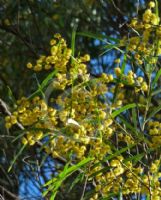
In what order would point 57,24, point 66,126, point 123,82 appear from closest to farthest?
point 66,126 → point 123,82 → point 57,24

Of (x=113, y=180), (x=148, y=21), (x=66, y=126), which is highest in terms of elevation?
(x=148, y=21)

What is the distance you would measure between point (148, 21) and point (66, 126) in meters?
0.32

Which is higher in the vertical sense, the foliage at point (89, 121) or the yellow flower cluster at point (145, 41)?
the yellow flower cluster at point (145, 41)

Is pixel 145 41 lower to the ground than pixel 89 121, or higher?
higher

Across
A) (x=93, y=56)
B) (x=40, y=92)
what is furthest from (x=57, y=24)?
(x=40, y=92)

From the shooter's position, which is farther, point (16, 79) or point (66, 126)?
point (16, 79)

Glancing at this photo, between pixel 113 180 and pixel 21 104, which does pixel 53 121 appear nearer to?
pixel 21 104

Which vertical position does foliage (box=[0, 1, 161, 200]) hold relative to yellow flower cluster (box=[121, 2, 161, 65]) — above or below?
below

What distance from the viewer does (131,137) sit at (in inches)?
61.3

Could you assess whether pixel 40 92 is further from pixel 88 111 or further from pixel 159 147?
pixel 159 147

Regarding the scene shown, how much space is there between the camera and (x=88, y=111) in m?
1.47

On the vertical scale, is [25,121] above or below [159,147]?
above

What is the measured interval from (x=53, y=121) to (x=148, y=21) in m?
0.33

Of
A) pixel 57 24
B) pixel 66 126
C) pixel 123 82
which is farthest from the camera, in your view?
pixel 57 24
